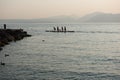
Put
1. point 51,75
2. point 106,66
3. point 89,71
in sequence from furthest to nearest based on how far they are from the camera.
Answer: point 106,66 < point 89,71 < point 51,75

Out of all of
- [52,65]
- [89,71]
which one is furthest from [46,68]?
[89,71]

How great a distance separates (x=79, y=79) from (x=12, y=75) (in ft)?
22.1

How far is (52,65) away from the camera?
107ft

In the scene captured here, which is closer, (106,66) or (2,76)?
(2,76)

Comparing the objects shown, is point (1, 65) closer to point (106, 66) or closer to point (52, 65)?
point (52, 65)

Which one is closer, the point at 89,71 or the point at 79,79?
the point at 79,79

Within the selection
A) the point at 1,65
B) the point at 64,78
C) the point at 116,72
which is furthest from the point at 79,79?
the point at 1,65

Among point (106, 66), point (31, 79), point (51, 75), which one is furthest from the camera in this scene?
point (106, 66)

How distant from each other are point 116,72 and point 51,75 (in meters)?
7.01

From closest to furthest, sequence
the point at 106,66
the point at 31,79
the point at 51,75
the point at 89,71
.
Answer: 1. the point at 31,79
2. the point at 51,75
3. the point at 89,71
4. the point at 106,66

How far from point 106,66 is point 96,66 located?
1184 millimetres

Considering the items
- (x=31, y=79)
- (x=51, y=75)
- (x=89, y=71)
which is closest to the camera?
(x=31, y=79)

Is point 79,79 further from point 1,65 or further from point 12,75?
point 1,65

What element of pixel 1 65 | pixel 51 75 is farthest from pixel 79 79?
pixel 1 65
